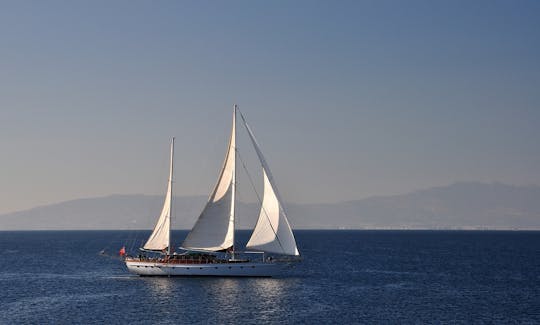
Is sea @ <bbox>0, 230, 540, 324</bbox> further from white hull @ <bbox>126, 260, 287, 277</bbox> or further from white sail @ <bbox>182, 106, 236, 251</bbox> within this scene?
white sail @ <bbox>182, 106, 236, 251</bbox>

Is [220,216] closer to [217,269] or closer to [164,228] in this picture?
[217,269]

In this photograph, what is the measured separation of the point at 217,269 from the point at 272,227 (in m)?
7.74

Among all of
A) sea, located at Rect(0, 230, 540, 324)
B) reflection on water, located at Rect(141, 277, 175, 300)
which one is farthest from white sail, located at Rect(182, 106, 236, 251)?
reflection on water, located at Rect(141, 277, 175, 300)

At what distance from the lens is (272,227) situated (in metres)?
78.1

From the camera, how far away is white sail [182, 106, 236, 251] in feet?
264

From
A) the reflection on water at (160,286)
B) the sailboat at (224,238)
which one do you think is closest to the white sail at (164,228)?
the sailboat at (224,238)

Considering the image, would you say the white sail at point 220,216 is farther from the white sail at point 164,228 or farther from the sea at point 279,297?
the sea at point 279,297

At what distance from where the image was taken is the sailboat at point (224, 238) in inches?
3068

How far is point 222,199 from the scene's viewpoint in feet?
266

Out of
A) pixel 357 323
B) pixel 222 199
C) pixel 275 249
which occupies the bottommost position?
pixel 357 323

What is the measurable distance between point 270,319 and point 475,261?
78316mm

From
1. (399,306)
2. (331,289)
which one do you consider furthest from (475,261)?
(399,306)

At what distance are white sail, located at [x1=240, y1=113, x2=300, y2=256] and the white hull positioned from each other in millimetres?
2215

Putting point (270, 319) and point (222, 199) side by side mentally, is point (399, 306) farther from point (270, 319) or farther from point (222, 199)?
point (222, 199)
